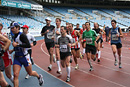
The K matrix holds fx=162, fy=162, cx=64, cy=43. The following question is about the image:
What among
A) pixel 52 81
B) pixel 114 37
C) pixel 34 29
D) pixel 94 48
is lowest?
pixel 34 29

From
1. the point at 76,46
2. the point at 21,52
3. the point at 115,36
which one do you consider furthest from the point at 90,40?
the point at 21,52

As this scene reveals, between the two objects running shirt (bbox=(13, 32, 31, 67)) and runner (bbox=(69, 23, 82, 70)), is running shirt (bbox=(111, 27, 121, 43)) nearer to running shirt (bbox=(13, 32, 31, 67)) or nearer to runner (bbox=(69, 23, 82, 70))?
runner (bbox=(69, 23, 82, 70))

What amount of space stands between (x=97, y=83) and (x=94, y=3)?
5274 centimetres

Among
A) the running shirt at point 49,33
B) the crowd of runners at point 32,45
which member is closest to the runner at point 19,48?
the crowd of runners at point 32,45

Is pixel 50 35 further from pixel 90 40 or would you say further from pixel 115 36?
pixel 115 36

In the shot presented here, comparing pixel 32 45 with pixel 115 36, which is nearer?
pixel 32 45

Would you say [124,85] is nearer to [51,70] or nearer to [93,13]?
[51,70]

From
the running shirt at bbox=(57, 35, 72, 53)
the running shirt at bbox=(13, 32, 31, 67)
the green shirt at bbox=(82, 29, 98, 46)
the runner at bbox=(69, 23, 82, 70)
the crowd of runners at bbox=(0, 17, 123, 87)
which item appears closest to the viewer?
the crowd of runners at bbox=(0, 17, 123, 87)

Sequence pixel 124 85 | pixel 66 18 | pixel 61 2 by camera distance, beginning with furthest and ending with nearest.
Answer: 1. pixel 61 2
2. pixel 66 18
3. pixel 124 85

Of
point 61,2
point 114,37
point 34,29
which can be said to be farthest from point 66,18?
point 114,37

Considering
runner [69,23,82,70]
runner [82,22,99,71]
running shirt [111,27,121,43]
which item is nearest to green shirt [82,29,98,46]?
runner [82,22,99,71]

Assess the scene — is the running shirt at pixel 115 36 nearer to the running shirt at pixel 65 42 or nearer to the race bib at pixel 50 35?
the running shirt at pixel 65 42

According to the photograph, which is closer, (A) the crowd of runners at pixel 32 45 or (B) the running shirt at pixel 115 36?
(A) the crowd of runners at pixel 32 45

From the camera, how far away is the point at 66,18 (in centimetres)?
4266
